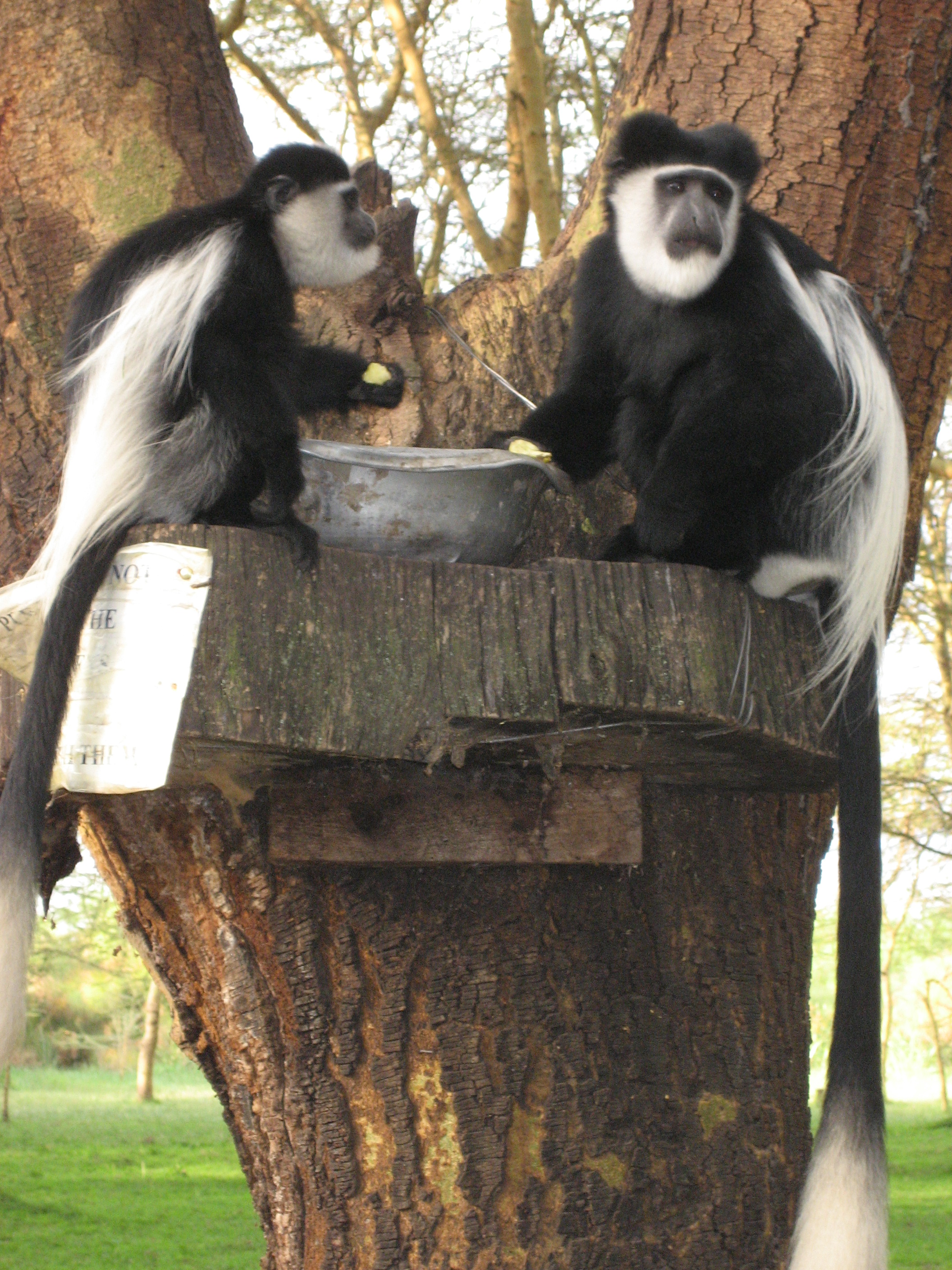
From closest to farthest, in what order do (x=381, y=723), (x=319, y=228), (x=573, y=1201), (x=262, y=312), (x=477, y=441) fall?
(x=381, y=723) < (x=573, y=1201) < (x=262, y=312) < (x=319, y=228) < (x=477, y=441)

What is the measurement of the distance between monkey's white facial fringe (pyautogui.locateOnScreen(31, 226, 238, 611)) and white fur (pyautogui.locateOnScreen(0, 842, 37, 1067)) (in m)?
0.36

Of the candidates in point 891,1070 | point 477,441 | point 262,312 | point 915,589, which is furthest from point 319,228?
point 891,1070

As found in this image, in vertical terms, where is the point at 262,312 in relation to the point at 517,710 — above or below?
above

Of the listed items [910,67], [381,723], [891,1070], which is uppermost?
[910,67]

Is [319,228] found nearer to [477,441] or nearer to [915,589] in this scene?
[477,441]

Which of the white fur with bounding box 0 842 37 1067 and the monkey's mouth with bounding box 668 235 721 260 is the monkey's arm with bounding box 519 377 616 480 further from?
the white fur with bounding box 0 842 37 1067

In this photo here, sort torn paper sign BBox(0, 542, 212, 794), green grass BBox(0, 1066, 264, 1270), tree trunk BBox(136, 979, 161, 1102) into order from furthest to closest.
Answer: tree trunk BBox(136, 979, 161, 1102) → green grass BBox(0, 1066, 264, 1270) → torn paper sign BBox(0, 542, 212, 794)

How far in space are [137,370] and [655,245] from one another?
0.64 m

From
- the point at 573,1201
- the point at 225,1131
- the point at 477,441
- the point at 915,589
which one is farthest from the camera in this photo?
the point at 225,1131

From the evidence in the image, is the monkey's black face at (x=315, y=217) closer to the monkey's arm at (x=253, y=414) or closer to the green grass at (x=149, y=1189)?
the monkey's arm at (x=253, y=414)

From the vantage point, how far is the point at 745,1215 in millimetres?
1336

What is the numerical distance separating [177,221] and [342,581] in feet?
2.05

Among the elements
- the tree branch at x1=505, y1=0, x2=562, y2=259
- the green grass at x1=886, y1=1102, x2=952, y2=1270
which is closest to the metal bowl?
the tree branch at x1=505, y1=0, x2=562, y2=259

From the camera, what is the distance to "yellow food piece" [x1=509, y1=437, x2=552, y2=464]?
4.17ft
